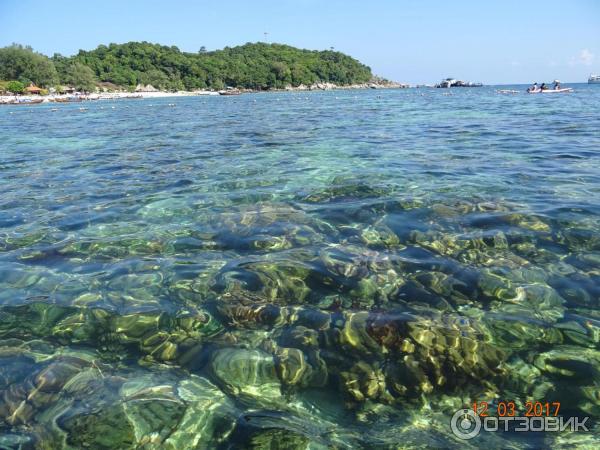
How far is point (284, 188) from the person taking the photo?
970 centimetres

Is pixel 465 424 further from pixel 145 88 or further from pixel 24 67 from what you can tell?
pixel 145 88

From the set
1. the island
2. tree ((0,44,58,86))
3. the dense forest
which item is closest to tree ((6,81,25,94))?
the island

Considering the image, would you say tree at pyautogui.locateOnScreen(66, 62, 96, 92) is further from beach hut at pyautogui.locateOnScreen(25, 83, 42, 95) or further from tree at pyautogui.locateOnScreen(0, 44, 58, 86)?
beach hut at pyautogui.locateOnScreen(25, 83, 42, 95)

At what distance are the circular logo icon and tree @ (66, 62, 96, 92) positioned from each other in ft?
526

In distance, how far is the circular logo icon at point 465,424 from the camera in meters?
2.95

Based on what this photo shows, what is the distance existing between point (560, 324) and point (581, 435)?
150cm

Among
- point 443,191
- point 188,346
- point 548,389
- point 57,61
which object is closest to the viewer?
point 548,389

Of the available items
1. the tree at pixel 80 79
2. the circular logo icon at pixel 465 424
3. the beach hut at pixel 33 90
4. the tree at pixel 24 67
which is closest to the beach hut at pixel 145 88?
the tree at pixel 80 79

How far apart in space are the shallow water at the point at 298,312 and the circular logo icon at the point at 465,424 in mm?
78

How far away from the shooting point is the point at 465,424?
3057 mm

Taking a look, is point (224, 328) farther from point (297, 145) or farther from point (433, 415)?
point (297, 145)

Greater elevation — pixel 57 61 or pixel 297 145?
pixel 57 61

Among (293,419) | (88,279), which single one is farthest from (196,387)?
(88,279)

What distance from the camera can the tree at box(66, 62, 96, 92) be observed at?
441 ft
